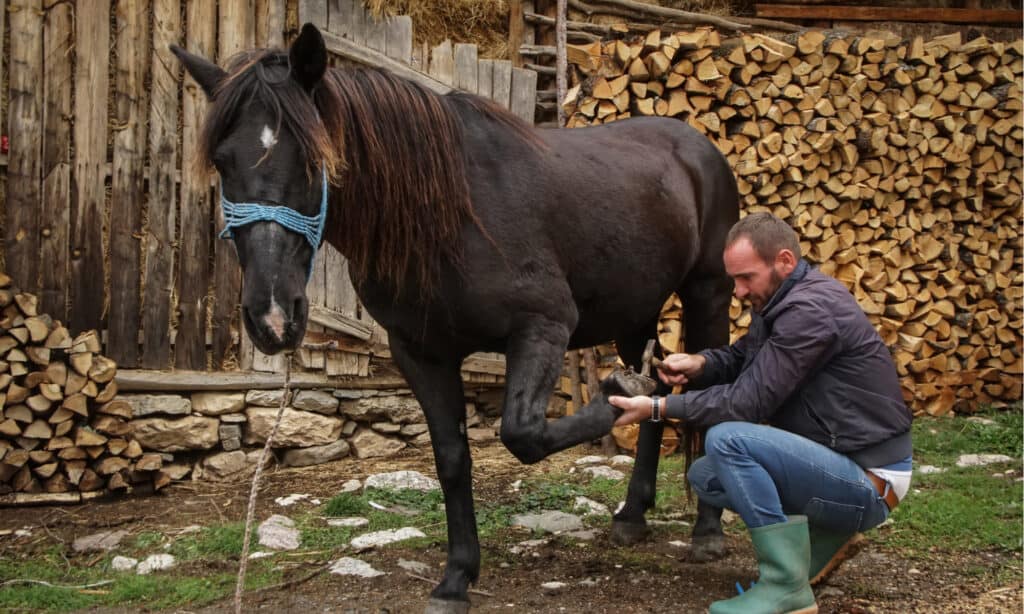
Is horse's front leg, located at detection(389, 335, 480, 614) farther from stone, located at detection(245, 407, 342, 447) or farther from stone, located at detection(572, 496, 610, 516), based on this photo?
stone, located at detection(245, 407, 342, 447)

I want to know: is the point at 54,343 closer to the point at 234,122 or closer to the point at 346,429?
the point at 346,429

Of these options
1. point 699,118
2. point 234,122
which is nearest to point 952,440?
point 699,118

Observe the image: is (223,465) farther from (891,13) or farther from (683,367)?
(891,13)

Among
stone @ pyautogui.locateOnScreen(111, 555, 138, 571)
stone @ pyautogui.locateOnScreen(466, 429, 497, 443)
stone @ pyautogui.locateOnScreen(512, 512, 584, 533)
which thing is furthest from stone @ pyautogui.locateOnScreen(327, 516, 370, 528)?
stone @ pyautogui.locateOnScreen(466, 429, 497, 443)

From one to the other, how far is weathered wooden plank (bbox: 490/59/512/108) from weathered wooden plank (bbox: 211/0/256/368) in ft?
5.34

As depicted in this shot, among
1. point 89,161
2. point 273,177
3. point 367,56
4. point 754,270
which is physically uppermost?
point 367,56

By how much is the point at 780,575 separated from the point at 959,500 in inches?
99.6

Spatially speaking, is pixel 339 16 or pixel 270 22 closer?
pixel 270 22

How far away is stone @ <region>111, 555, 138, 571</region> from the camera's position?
402cm

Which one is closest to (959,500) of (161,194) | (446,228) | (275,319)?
(446,228)

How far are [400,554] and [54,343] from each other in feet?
7.99

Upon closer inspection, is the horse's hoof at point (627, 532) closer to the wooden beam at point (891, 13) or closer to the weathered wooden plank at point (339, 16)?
the weathered wooden plank at point (339, 16)

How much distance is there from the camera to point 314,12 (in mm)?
5738

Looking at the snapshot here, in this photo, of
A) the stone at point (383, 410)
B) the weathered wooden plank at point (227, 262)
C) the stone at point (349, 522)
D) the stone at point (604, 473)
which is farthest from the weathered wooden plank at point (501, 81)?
the stone at point (349, 522)
